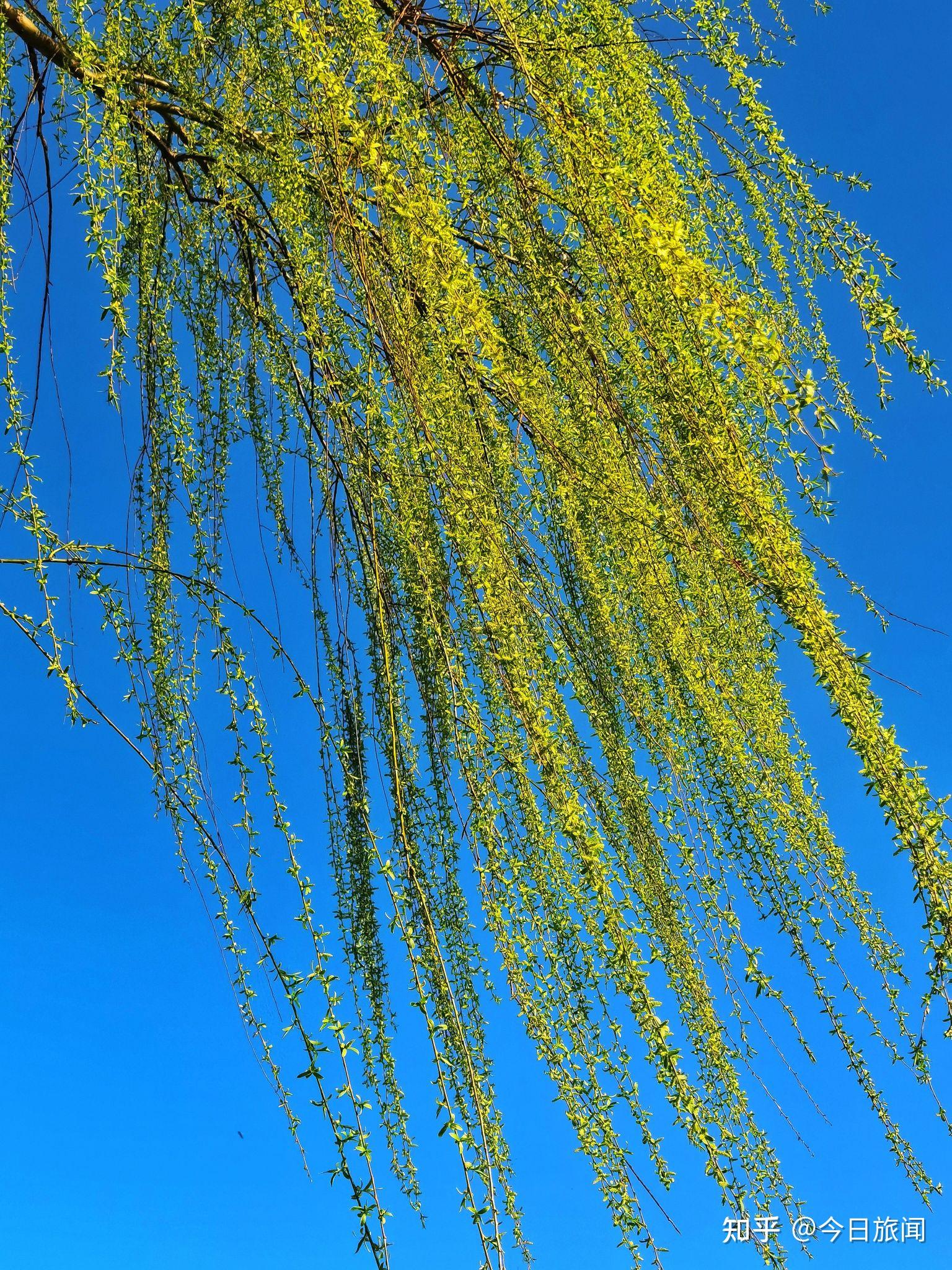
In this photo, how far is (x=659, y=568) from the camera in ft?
5.62

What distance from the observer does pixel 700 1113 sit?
1272mm

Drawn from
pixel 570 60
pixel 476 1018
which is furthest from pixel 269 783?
pixel 570 60

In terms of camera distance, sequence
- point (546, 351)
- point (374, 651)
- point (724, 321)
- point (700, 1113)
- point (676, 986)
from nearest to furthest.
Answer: point (700, 1113) < point (724, 321) < point (676, 986) < point (374, 651) < point (546, 351)

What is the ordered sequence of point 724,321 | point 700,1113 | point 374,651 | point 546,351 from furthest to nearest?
point 546,351, point 374,651, point 724,321, point 700,1113

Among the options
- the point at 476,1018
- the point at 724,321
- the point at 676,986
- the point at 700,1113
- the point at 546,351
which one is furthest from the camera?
the point at 546,351

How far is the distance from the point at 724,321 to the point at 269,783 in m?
0.85

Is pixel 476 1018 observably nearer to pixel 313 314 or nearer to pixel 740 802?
pixel 740 802

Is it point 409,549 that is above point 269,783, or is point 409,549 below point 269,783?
above

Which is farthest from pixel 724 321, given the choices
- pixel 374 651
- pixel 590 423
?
pixel 374 651

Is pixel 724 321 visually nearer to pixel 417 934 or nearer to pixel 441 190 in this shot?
pixel 441 190

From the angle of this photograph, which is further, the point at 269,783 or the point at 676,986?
the point at 676,986

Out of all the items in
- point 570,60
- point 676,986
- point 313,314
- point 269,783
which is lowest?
point 676,986

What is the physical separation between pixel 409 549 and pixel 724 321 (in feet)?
1.69

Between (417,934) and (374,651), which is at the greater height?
(374,651)
